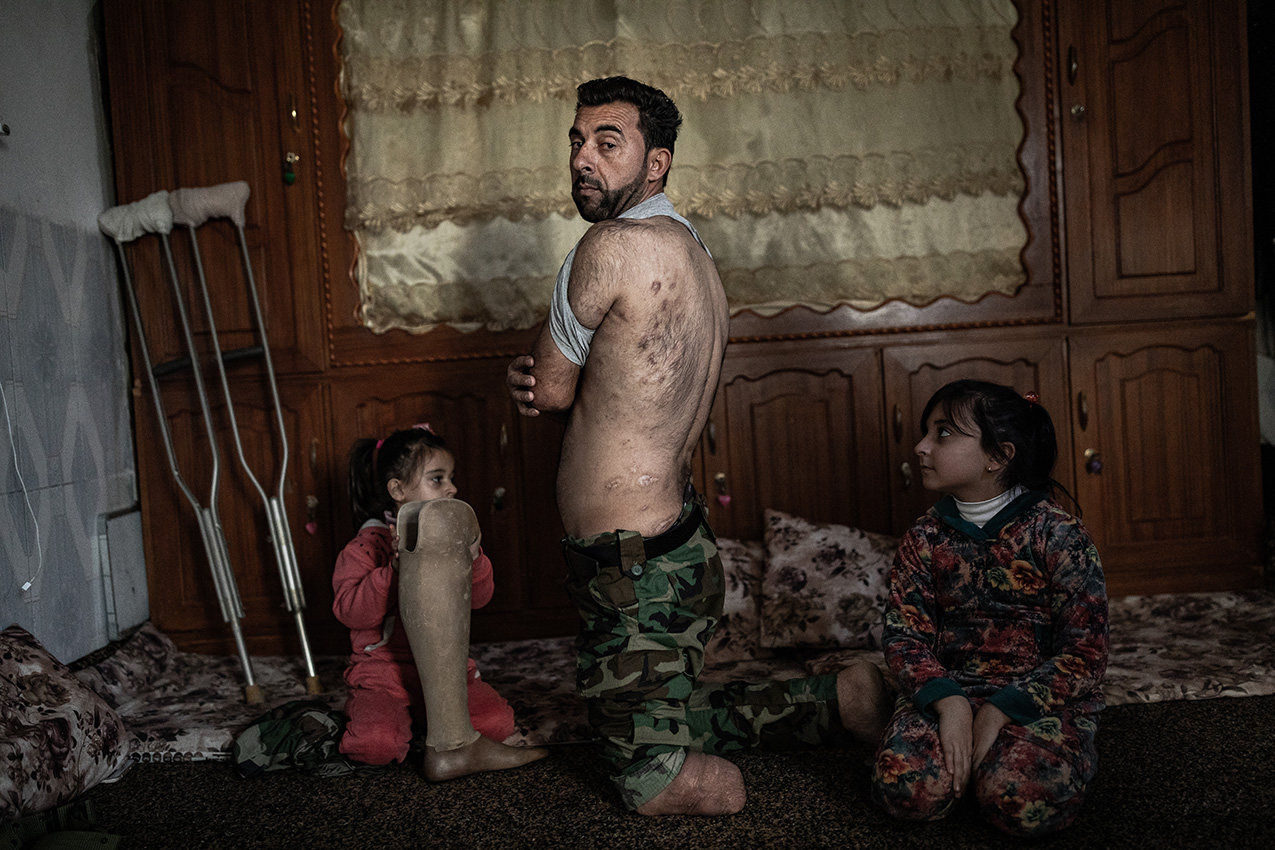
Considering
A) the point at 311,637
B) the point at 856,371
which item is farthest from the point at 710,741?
the point at 311,637

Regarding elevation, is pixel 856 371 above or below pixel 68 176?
below

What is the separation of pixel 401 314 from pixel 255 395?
0.59 meters

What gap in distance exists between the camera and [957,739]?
1.77 meters

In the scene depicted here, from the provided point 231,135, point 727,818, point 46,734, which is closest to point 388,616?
point 46,734

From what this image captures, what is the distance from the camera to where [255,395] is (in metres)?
3.34

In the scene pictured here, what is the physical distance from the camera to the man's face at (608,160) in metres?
1.98

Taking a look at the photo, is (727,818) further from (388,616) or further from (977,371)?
(977,371)

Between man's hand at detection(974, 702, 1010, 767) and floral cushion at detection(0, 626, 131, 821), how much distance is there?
195 cm

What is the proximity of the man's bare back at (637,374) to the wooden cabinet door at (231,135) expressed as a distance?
1.76 m

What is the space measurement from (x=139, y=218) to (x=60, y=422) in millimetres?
742

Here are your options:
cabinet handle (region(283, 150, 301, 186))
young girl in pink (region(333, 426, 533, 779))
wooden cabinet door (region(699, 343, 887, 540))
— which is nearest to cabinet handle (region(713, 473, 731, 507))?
wooden cabinet door (region(699, 343, 887, 540))

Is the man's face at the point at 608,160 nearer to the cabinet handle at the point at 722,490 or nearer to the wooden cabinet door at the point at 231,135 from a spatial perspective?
the cabinet handle at the point at 722,490

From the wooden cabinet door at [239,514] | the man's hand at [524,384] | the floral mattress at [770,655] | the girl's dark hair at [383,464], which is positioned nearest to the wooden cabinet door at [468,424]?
the wooden cabinet door at [239,514]

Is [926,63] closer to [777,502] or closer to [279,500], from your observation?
[777,502]
